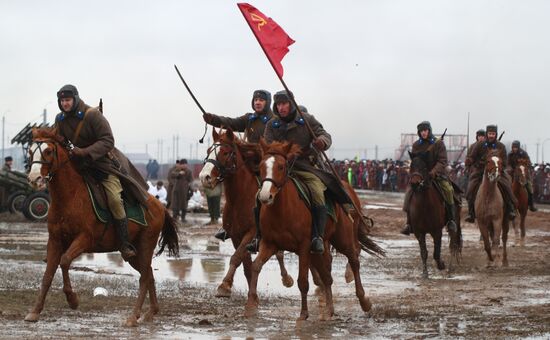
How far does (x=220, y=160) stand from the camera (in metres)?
15.0

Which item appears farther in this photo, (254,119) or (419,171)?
(419,171)

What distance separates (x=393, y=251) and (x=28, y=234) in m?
9.15

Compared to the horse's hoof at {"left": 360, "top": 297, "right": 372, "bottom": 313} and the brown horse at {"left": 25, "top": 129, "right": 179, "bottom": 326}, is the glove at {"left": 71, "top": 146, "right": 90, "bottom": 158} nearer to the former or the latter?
the brown horse at {"left": 25, "top": 129, "right": 179, "bottom": 326}

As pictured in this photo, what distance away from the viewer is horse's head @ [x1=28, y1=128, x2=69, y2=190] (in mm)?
12281

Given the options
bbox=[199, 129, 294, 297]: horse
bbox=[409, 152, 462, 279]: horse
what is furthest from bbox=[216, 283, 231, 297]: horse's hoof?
bbox=[409, 152, 462, 279]: horse

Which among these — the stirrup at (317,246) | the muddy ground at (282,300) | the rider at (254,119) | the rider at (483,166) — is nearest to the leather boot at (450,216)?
the muddy ground at (282,300)

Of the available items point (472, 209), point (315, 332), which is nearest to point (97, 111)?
point (315, 332)

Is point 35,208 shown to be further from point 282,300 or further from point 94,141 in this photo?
point 94,141

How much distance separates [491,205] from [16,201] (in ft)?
55.7

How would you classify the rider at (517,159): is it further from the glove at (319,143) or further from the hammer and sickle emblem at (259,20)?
the glove at (319,143)

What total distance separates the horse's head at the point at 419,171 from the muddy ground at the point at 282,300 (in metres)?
1.51

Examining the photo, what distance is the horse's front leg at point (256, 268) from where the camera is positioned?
42.8 feet

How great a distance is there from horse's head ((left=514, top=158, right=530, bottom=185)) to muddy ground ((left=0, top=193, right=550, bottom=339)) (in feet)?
7.78

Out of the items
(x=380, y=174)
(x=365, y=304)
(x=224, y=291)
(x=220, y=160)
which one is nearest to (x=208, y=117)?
(x=220, y=160)
